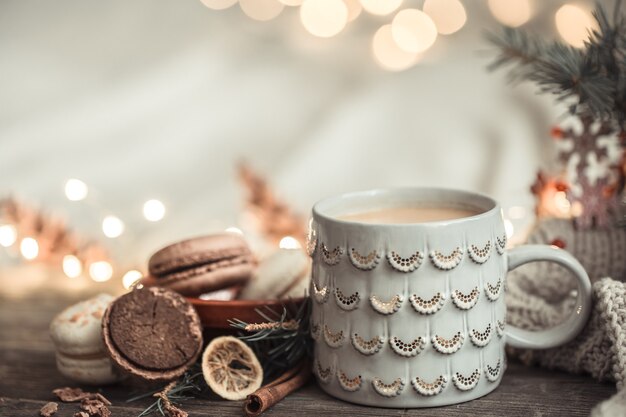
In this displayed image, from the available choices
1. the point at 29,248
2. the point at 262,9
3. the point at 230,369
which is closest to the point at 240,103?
the point at 262,9

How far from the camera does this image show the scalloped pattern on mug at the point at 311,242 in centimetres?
89

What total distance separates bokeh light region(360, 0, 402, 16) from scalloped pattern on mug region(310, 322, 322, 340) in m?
1.24

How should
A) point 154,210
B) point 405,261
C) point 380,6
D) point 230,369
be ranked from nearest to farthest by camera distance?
point 405,261
point 230,369
point 154,210
point 380,6

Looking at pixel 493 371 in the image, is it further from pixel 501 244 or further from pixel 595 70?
pixel 595 70

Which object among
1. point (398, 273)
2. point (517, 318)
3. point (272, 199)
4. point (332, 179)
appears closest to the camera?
point (398, 273)

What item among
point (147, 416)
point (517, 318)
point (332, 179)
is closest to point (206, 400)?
point (147, 416)

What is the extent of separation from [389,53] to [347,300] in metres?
1.30

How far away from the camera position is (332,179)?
1973 mm

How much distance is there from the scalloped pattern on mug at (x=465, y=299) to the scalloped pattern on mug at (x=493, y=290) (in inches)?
0.5

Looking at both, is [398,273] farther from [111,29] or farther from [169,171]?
[111,29]

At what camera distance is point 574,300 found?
100 centimetres

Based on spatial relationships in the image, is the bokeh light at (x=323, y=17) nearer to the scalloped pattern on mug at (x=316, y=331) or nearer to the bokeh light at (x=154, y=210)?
the bokeh light at (x=154, y=210)

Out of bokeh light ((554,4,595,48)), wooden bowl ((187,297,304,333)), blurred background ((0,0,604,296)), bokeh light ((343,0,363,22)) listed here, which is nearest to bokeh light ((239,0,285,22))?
blurred background ((0,0,604,296))

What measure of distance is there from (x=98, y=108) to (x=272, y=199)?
567 millimetres
